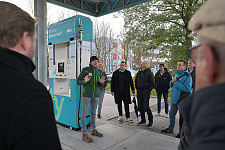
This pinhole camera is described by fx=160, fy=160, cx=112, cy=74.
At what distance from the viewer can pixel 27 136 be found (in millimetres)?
787

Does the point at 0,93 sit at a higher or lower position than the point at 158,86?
higher

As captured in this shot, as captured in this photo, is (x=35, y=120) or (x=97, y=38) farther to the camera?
(x=97, y=38)

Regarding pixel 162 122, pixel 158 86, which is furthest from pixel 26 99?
pixel 158 86

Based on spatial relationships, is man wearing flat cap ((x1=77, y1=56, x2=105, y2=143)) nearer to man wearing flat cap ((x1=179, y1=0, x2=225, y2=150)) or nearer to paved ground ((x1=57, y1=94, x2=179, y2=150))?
paved ground ((x1=57, y1=94, x2=179, y2=150))

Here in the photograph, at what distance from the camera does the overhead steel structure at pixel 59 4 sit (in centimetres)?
484

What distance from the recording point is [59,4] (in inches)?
225

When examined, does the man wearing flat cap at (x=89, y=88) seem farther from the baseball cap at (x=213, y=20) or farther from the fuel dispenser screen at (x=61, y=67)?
the baseball cap at (x=213, y=20)

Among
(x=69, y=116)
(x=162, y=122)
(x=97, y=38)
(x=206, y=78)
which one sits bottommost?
(x=162, y=122)

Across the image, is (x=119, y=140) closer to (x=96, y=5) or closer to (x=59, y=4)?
(x=59, y=4)

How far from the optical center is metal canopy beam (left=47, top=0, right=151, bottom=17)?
18.8 ft

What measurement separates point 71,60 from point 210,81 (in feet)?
14.6

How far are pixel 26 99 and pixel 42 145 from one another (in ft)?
0.82

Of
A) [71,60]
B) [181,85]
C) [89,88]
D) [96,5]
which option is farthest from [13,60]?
[96,5]

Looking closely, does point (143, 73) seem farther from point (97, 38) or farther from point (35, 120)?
point (97, 38)
